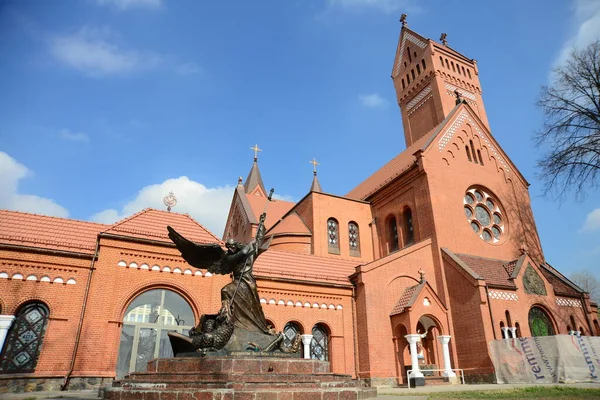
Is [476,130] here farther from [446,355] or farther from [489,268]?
[446,355]

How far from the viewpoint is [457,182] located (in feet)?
72.6

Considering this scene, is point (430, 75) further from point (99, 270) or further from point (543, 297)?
point (99, 270)

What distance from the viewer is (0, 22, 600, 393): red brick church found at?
13148mm

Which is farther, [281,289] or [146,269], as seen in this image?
[281,289]

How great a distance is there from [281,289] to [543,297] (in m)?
12.9

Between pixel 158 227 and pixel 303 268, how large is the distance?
23.2 feet

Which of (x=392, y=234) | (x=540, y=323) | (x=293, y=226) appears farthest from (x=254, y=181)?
(x=540, y=323)

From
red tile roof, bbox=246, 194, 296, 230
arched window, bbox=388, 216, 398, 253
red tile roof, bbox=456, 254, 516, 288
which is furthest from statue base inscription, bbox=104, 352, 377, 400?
red tile roof, bbox=246, 194, 296, 230

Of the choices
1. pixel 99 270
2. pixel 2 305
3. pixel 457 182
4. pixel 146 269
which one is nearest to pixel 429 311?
pixel 457 182

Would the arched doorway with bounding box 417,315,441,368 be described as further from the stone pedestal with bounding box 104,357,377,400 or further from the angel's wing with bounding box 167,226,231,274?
the angel's wing with bounding box 167,226,231,274

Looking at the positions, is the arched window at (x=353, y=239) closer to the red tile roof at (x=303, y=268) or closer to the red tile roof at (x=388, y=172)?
the red tile roof at (x=388, y=172)

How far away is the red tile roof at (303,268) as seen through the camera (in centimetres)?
1772

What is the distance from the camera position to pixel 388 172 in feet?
93.0

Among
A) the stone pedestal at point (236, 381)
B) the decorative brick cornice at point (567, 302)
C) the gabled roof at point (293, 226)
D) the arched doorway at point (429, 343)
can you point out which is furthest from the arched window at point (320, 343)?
the decorative brick cornice at point (567, 302)
